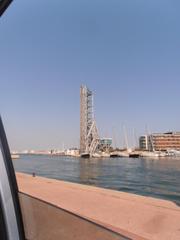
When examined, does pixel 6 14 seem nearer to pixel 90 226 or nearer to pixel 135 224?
pixel 90 226

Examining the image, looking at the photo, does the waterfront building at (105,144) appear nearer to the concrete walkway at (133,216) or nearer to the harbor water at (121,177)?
the harbor water at (121,177)

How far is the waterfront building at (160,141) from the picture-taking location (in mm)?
53859

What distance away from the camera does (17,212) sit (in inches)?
55.6

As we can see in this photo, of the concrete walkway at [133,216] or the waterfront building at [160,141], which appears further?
the waterfront building at [160,141]

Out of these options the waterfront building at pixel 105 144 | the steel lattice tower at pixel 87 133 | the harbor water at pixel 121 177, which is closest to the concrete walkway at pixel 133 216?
the harbor water at pixel 121 177

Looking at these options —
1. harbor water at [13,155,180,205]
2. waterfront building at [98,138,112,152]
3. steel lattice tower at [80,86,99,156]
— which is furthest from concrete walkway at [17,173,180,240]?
waterfront building at [98,138,112,152]

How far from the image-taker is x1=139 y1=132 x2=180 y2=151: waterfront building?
177ft

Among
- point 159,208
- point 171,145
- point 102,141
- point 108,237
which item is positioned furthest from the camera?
point 102,141

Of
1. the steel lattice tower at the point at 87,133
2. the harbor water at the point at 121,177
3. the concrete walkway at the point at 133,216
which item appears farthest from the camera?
the steel lattice tower at the point at 87,133

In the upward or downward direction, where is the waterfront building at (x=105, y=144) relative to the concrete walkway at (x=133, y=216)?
upward

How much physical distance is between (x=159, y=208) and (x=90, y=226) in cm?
447

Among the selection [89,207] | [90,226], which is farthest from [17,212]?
[89,207]

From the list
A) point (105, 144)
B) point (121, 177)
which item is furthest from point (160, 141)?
point (121, 177)

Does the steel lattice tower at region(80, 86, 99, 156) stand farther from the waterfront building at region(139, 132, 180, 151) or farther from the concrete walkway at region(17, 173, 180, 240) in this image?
the concrete walkway at region(17, 173, 180, 240)
